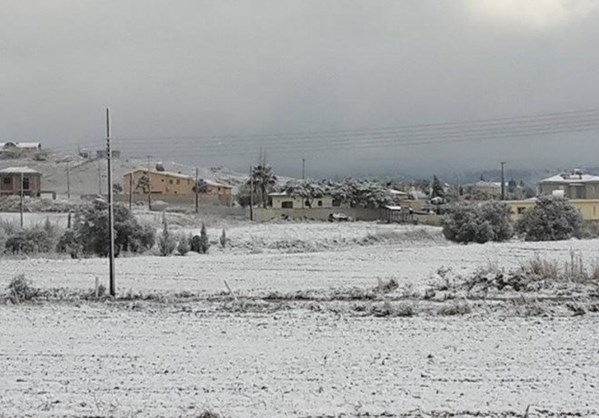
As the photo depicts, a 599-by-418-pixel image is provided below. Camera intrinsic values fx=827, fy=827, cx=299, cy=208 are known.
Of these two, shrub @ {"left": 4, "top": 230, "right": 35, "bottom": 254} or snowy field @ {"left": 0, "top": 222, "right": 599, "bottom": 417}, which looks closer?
snowy field @ {"left": 0, "top": 222, "right": 599, "bottom": 417}

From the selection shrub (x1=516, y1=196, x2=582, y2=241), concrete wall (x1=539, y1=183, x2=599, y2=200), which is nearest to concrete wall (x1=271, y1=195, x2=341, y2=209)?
concrete wall (x1=539, y1=183, x2=599, y2=200)

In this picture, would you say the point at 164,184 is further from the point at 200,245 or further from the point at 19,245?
the point at 200,245

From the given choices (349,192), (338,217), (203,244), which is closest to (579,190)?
(349,192)

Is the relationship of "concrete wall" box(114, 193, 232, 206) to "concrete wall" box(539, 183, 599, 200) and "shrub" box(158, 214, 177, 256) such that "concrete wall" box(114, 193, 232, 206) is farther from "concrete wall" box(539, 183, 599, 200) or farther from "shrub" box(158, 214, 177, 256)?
"shrub" box(158, 214, 177, 256)

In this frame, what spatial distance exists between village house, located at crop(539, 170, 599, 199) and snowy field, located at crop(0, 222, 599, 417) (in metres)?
81.1

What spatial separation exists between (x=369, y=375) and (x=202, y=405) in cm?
331

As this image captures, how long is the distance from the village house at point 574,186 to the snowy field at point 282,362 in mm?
81149

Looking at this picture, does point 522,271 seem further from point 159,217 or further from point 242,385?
point 159,217

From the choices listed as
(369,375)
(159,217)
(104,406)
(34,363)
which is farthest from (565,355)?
(159,217)

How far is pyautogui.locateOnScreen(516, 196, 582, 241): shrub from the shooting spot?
207 ft

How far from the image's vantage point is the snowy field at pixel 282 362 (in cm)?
1059

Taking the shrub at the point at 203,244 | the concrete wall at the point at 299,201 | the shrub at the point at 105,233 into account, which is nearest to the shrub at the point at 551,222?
the shrub at the point at 203,244

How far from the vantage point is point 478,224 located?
207 feet

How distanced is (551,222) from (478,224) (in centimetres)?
559
